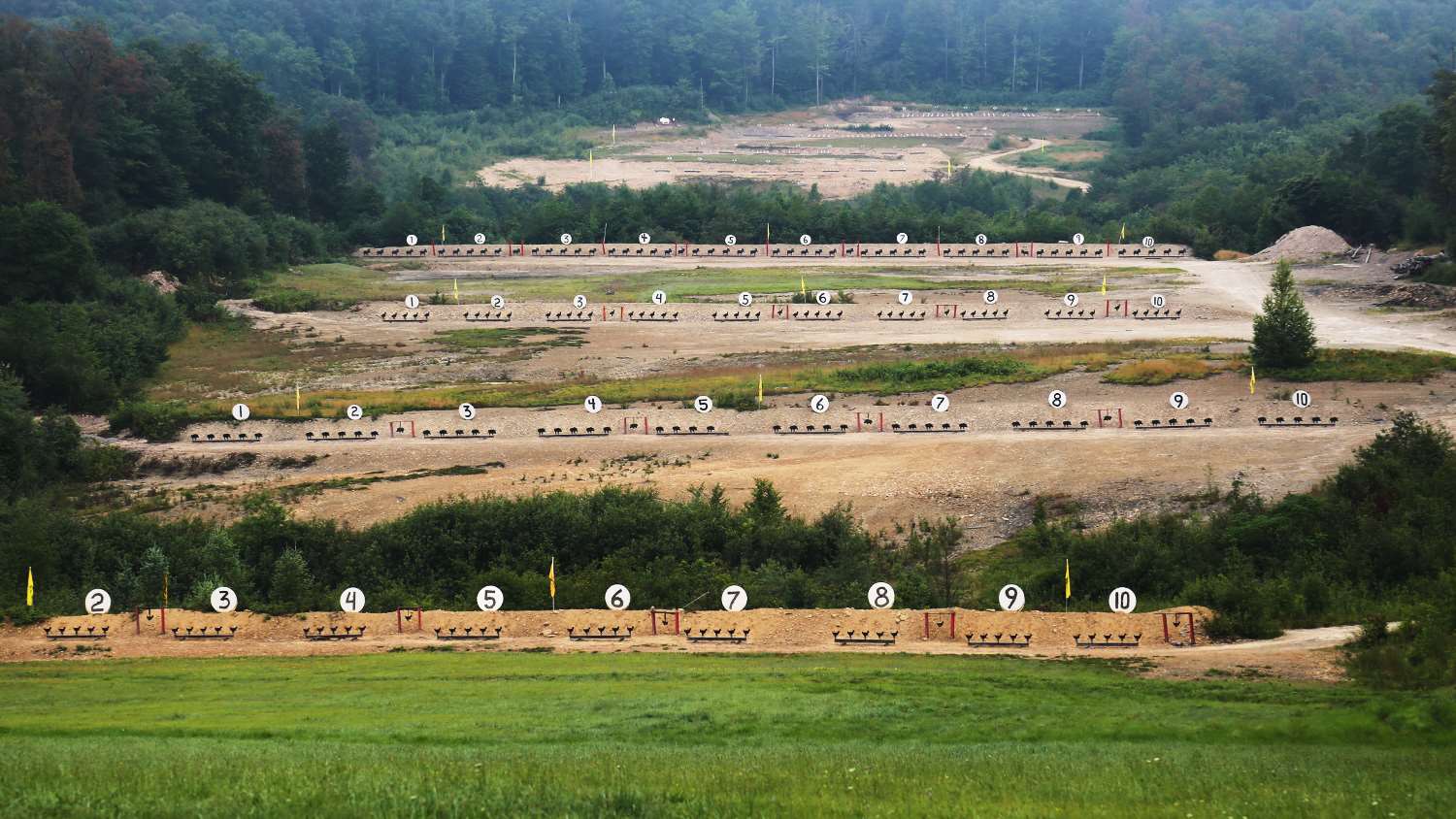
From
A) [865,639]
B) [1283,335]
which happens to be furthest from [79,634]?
[1283,335]

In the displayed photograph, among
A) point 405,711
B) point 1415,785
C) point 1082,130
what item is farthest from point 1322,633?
point 1082,130

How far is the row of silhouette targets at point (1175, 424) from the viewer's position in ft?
192

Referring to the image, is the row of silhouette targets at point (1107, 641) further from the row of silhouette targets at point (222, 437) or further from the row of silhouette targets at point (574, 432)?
the row of silhouette targets at point (222, 437)

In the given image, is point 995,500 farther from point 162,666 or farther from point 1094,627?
point 162,666

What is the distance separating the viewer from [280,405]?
68.4 m

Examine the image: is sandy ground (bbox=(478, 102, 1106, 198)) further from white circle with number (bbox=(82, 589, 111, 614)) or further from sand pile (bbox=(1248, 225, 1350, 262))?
white circle with number (bbox=(82, 589, 111, 614))

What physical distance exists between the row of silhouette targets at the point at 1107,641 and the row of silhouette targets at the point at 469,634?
40.8ft

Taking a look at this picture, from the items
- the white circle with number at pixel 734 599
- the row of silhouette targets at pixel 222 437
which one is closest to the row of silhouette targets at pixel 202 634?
the white circle with number at pixel 734 599

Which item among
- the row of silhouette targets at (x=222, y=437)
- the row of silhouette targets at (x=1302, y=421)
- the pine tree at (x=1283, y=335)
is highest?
the pine tree at (x=1283, y=335)

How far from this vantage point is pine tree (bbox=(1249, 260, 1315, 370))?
6391 cm

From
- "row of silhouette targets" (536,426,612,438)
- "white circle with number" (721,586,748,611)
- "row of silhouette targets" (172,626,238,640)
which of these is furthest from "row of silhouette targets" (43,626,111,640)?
"row of silhouette targets" (536,426,612,438)

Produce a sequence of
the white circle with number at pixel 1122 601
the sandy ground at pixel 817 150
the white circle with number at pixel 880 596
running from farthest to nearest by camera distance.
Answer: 1. the sandy ground at pixel 817 150
2. the white circle with number at pixel 880 596
3. the white circle with number at pixel 1122 601

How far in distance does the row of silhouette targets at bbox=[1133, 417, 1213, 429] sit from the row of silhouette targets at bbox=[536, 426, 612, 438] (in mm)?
18625

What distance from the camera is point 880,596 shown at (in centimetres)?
3906
